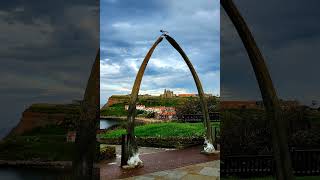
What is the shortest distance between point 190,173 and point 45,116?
118 inches

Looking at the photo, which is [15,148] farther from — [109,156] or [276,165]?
[276,165]

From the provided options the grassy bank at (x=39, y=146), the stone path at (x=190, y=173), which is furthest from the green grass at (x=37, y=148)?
the stone path at (x=190, y=173)

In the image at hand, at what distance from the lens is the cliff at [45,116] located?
231 inches

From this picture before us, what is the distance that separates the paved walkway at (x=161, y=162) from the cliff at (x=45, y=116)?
51.3 inches

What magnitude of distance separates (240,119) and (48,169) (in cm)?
465

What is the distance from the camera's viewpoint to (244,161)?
8.07 m

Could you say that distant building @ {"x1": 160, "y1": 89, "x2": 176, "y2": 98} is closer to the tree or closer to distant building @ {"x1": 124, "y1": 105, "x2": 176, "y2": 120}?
distant building @ {"x1": 124, "y1": 105, "x2": 176, "y2": 120}

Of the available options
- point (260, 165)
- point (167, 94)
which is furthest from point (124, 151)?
point (260, 165)

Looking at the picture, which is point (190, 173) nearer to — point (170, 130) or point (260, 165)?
point (260, 165)

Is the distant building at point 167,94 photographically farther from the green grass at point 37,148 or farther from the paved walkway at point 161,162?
the green grass at point 37,148

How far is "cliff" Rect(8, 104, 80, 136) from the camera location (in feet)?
19.3

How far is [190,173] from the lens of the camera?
7090 mm

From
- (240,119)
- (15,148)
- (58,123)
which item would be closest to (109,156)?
(58,123)

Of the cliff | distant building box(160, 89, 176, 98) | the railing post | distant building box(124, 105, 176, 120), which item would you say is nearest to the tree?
the cliff
